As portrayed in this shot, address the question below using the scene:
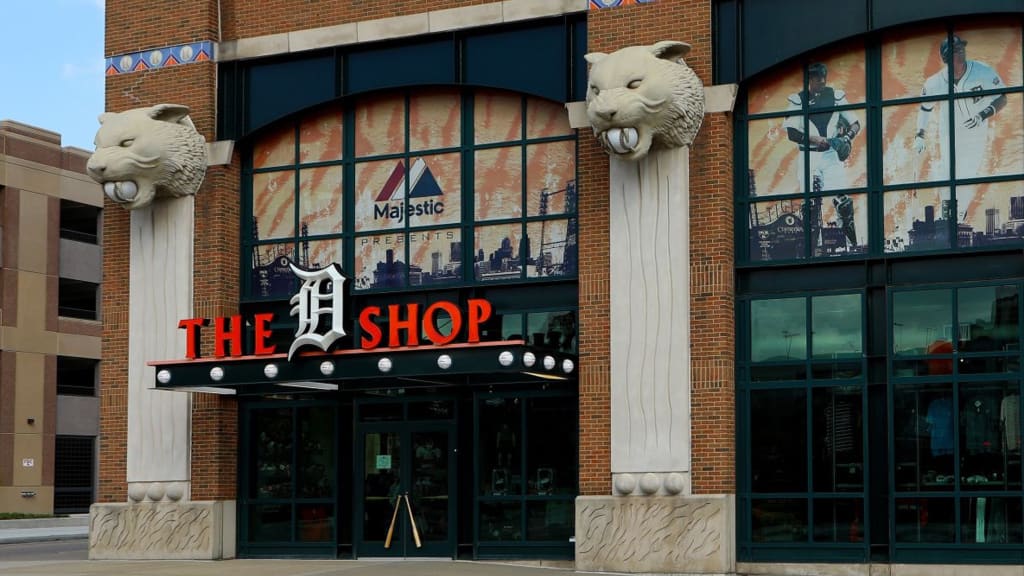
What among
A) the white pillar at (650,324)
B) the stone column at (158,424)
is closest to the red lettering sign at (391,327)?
the stone column at (158,424)

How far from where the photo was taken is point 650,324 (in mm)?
23266

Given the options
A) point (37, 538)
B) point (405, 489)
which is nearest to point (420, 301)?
point (405, 489)

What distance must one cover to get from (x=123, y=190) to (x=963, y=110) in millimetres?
14800

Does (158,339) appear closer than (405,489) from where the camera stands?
No

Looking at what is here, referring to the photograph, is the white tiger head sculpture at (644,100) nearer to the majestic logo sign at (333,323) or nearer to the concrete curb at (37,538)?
the majestic logo sign at (333,323)

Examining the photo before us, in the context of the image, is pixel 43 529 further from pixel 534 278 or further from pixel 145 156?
pixel 534 278

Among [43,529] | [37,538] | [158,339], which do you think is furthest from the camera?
[43,529]

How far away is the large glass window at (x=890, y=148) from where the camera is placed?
22000mm

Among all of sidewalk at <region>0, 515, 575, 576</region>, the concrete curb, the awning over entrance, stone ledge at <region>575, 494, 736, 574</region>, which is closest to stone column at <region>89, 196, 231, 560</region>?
sidewalk at <region>0, 515, 575, 576</region>

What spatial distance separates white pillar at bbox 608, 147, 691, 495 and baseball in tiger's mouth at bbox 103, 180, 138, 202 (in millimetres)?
9059

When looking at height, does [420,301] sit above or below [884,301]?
above

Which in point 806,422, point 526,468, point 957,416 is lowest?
point 526,468

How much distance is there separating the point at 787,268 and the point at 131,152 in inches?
476

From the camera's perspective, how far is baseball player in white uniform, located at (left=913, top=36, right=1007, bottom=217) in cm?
2209
